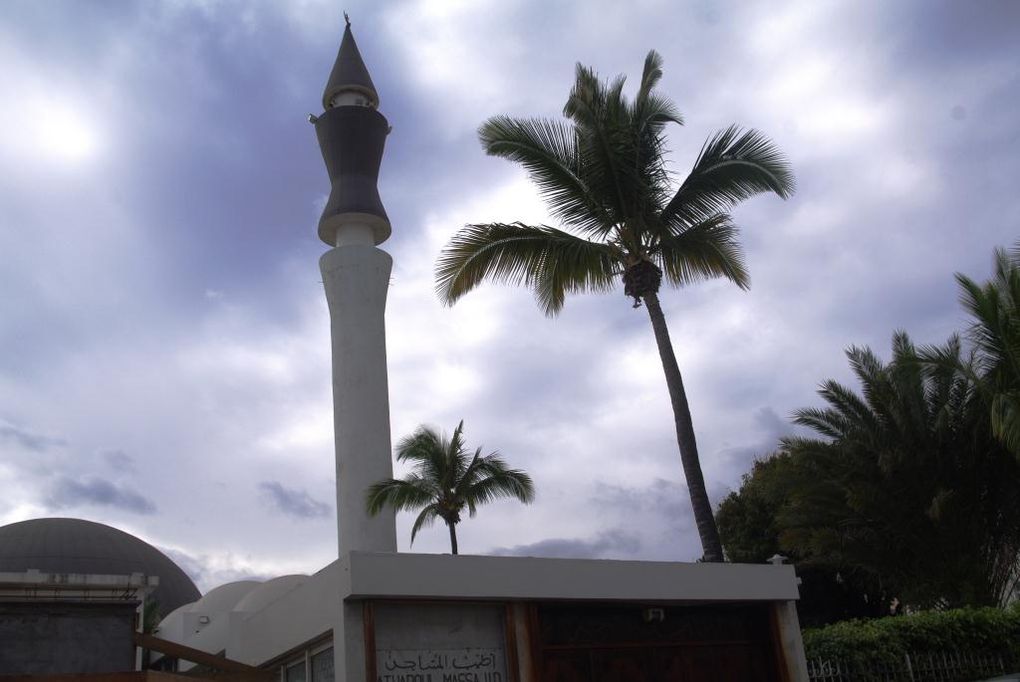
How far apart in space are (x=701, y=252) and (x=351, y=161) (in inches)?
354

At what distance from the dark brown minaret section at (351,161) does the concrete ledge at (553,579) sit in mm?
11463

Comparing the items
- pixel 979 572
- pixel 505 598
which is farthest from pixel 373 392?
pixel 979 572

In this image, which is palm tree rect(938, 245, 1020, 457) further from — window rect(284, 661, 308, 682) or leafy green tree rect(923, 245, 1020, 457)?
window rect(284, 661, 308, 682)

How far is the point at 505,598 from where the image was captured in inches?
501

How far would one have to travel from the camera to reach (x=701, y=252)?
18391 mm

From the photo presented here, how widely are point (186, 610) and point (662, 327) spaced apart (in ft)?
64.7

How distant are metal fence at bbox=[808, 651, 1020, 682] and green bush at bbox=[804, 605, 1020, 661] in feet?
0.32

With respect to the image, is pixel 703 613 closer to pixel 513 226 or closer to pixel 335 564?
pixel 335 564

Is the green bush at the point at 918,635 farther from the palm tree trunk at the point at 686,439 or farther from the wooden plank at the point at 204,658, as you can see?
the wooden plank at the point at 204,658

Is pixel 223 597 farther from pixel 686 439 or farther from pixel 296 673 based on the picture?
pixel 686 439

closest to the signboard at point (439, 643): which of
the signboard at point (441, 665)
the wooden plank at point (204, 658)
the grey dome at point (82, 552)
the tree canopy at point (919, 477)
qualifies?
the signboard at point (441, 665)

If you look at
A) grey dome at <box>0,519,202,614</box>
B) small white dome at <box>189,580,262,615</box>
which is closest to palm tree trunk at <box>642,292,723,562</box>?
small white dome at <box>189,580,262,615</box>

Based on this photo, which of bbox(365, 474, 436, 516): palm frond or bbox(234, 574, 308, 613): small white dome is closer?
bbox(365, 474, 436, 516): palm frond

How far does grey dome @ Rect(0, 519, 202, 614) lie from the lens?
42.2 metres
